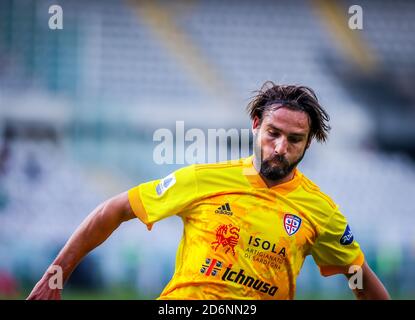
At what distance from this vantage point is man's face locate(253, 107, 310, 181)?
12.5ft

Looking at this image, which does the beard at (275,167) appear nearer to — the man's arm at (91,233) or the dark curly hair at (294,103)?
the dark curly hair at (294,103)

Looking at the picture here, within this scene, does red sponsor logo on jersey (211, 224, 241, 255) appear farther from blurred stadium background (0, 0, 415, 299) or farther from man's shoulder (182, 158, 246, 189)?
blurred stadium background (0, 0, 415, 299)

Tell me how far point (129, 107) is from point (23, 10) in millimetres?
1939

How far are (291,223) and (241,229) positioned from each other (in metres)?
0.26

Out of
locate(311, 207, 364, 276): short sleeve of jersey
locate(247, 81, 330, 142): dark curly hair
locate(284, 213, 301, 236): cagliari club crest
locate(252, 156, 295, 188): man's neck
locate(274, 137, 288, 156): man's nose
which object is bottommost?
locate(311, 207, 364, 276): short sleeve of jersey

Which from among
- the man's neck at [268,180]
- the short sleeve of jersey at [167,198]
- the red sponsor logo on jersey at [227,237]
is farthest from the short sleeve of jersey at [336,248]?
the short sleeve of jersey at [167,198]

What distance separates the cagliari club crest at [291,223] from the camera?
386 cm

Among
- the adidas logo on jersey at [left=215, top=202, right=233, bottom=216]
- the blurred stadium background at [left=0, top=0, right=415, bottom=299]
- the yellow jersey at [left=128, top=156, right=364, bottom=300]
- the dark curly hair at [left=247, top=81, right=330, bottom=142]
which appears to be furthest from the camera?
the blurred stadium background at [left=0, top=0, right=415, bottom=299]

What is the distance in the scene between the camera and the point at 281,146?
3771mm

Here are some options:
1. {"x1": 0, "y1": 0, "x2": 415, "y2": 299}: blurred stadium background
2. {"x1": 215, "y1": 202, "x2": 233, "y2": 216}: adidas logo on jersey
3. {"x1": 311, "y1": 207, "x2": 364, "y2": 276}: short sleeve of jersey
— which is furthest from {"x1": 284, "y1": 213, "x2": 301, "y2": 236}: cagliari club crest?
{"x1": 0, "y1": 0, "x2": 415, "y2": 299}: blurred stadium background

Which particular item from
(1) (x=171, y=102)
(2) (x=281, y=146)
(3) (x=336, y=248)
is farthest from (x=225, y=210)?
(1) (x=171, y=102)

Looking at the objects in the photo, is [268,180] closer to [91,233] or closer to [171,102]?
[91,233]

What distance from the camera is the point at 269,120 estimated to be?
3.88m

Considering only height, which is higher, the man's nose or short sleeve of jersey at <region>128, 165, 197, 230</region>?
the man's nose
